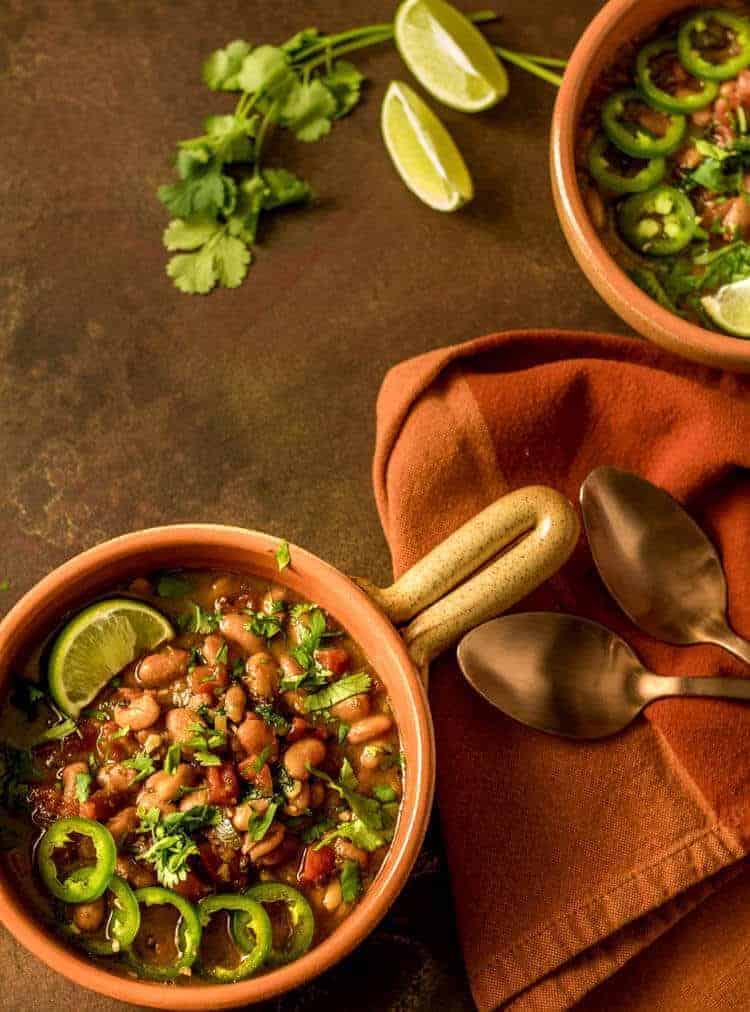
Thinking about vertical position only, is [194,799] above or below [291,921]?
above

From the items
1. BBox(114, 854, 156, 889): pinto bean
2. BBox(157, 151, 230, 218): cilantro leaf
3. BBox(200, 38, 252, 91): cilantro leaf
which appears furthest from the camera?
BBox(200, 38, 252, 91): cilantro leaf

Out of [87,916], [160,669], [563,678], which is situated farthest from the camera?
[563,678]

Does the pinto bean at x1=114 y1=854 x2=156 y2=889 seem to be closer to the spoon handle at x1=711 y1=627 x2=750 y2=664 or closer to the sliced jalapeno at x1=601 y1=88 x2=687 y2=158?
the spoon handle at x1=711 y1=627 x2=750 y2=664

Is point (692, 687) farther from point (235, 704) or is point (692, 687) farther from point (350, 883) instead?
point (235, 704)

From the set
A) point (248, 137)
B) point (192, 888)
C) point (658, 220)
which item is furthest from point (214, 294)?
point (192, 888)

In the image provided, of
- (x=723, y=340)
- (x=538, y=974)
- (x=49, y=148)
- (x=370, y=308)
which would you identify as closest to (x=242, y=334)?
(x=370, y=308)

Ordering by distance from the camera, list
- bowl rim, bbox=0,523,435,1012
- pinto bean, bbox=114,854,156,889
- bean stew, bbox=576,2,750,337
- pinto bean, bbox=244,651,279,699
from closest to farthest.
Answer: bowl rim, bbox=0,523,435,1012
pinto bean, bbox=114,854,156,889
pinto bean, bbox=244,651,279,699
bean stew, bbox=576,2,750,337

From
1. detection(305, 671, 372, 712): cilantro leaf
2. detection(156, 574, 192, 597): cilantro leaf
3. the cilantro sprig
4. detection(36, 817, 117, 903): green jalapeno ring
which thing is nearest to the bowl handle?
detection(305, 671, 372, 712): cilantro leaf
